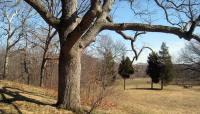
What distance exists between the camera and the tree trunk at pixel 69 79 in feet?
45.3

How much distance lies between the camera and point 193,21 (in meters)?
13.9

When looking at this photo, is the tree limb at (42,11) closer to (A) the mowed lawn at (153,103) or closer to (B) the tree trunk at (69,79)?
(B) the tree trunk at (69,79)

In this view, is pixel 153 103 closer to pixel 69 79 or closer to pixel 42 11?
pixel 69 79

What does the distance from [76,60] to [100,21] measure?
1701 millimetres

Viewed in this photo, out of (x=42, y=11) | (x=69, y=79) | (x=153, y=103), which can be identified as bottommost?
(x=153, y=103)

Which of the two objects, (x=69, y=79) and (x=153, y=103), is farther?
(x=153, y=103)

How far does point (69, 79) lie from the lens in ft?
45.5

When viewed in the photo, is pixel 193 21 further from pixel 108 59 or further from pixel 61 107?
pixel 108 59

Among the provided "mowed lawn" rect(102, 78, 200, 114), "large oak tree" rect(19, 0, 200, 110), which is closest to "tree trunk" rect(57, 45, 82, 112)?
"large oak tree" rect(19, 0, 200, 110)

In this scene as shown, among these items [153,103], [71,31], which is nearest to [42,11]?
[71,31]

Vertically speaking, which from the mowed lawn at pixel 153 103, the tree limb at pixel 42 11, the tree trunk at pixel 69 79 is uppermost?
the tree limb at pixel 42 11

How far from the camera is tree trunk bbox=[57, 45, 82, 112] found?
13.8m

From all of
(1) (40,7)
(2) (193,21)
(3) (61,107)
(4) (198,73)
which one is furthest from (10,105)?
(4) (198,73)

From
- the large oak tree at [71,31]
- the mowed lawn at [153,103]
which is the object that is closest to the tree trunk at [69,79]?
the large oak tree at [71,31]
